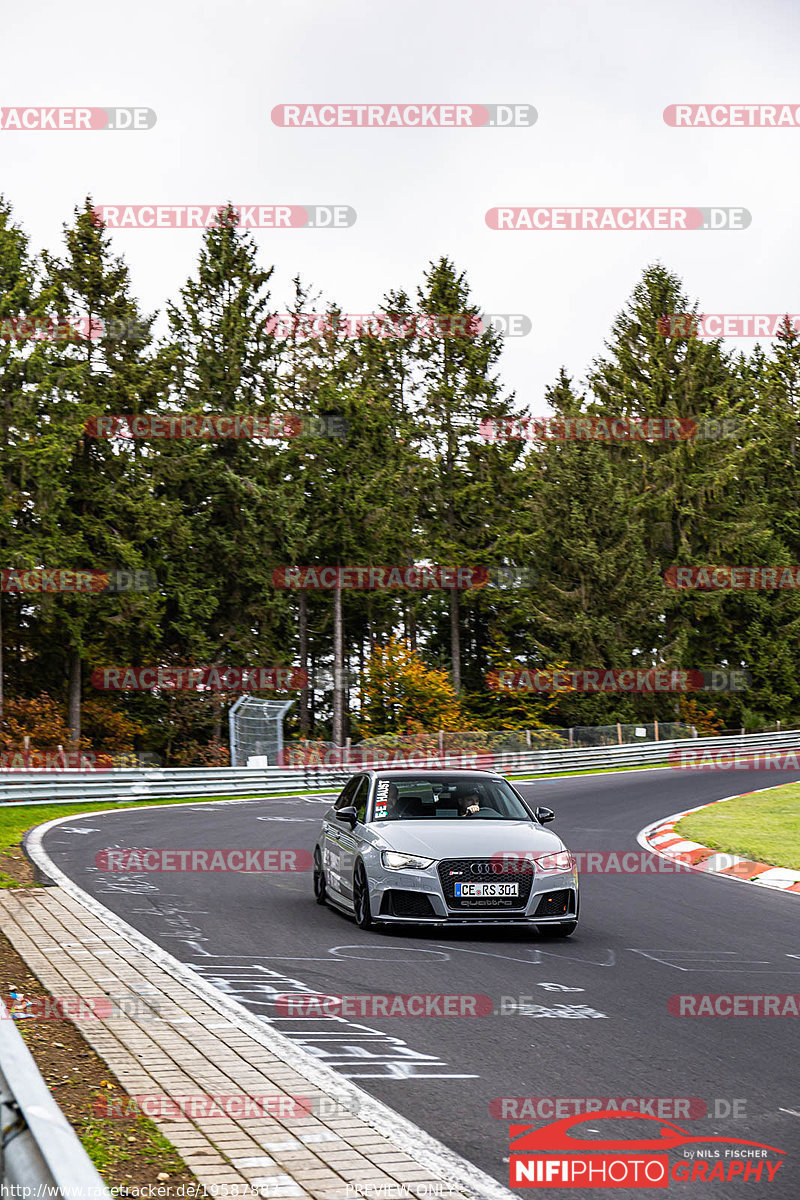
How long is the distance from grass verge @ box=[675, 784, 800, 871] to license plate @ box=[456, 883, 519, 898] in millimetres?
6467

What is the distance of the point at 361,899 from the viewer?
1099cm

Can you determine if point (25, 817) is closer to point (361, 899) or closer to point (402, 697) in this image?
point (361, 899)

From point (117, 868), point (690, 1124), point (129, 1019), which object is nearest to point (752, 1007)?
point (690, 1124)

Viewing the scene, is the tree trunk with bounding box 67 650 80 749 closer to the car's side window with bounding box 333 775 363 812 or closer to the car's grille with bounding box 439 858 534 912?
the car's side window with bounding box 333 775 363 812

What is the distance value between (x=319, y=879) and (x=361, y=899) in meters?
1.96

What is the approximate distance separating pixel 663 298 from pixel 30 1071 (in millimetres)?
67143

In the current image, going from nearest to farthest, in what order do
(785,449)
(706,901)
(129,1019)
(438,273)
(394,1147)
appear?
(394,1147), (129,1019), (706,901), (438,273), (785,449)

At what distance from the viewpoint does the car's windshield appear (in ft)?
38.1

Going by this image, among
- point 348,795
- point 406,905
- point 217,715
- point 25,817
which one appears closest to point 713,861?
point 348,795

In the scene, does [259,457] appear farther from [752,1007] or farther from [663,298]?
[752,1007]

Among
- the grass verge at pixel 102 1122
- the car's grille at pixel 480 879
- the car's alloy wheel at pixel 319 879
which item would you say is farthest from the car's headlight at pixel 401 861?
the grass verge at pixel 102 1122

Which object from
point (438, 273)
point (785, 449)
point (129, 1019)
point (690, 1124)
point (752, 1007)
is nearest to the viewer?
point (690, 1124)

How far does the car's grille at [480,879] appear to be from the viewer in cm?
1055

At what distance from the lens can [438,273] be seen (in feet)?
211
